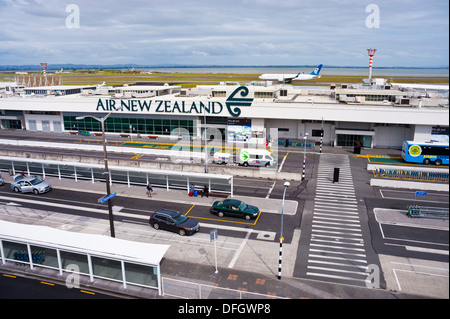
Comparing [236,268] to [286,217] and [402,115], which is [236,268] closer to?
[286,217]

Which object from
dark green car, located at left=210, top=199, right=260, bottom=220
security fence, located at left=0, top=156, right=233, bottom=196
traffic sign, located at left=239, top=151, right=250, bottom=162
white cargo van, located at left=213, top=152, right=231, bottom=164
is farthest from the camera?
white cargo van, located at left=213, top=152, right=231, bottom=164

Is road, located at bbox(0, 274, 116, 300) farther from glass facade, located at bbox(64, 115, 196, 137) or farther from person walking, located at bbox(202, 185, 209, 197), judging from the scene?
glass facade, located at bbox(64, 115, 196, 137)

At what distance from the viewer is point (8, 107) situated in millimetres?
67062

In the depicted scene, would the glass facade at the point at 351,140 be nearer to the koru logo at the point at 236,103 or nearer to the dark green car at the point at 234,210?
→ the koru logo at the point at 236,103

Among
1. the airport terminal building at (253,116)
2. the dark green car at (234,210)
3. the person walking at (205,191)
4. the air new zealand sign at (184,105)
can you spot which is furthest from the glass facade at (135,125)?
the dark green car at (234,210)

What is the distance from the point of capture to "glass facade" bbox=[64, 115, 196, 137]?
5888 cm

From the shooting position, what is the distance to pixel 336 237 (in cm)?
2369

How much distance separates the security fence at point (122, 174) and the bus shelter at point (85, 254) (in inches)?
547

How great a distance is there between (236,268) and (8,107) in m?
67.5

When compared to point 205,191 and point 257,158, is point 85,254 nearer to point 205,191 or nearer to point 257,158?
point 205,191

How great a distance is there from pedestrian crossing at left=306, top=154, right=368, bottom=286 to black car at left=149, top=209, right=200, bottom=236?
8.44 meters

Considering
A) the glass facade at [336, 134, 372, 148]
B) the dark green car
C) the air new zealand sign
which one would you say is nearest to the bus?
the glass facade at [336, 134, 372, 148]
